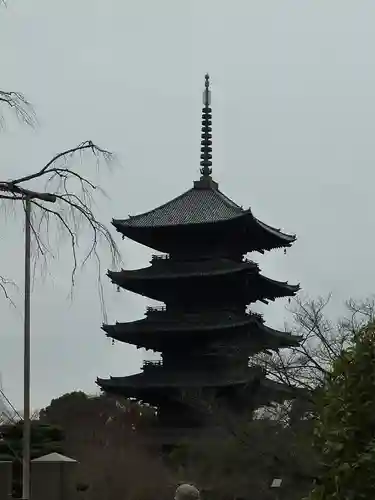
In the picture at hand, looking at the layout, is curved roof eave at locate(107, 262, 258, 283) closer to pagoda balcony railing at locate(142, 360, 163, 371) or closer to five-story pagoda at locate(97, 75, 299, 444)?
five-story pagoda at locate(97, 75, 299, 444)

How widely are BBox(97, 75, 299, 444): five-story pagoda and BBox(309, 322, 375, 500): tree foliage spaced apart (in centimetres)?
2640

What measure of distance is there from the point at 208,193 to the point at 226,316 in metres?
5.39

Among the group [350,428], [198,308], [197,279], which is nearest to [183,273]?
[197,279]

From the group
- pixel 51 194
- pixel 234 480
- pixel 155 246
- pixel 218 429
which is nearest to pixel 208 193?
pixel 155 246

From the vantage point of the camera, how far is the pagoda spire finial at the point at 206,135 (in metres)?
39.0

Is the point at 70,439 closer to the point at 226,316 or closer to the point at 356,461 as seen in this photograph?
the point at 226,316

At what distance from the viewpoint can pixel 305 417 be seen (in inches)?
969

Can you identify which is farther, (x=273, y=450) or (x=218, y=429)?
(x=218, y=429)

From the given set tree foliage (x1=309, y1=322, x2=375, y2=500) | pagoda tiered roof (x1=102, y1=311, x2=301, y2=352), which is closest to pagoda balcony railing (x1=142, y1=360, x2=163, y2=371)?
pagoda tiered roof (x1=102, y1=311, x2=301, y2=352)

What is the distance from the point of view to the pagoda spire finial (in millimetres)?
38969

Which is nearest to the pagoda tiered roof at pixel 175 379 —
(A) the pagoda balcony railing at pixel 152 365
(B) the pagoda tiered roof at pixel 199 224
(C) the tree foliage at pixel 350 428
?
(A) the pagoda balcony railing at pixel 152 365

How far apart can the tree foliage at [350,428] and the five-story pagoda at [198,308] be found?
26.4m

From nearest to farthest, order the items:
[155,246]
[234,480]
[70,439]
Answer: [234,480], [70,439], [155,246]

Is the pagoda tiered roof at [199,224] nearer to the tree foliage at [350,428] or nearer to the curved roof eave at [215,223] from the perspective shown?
the curved roof eave at [215,223]
